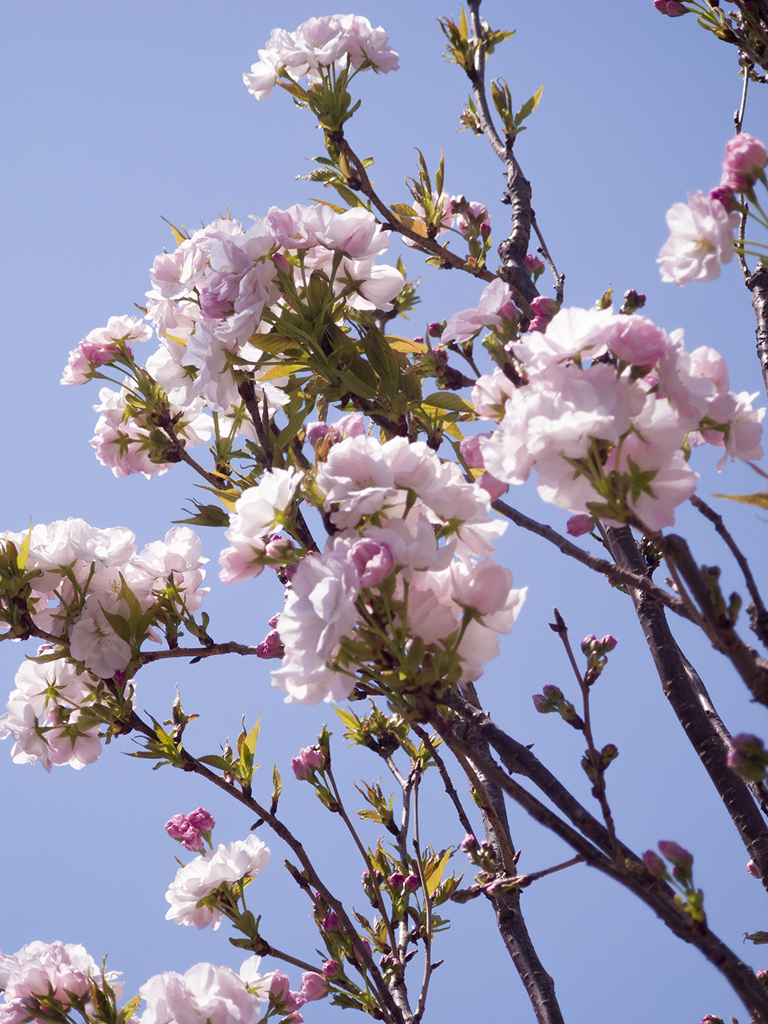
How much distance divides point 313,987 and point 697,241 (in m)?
1.53

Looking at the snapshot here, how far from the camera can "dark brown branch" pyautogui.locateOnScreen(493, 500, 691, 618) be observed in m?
0.84

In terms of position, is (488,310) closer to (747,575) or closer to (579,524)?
(579,524)

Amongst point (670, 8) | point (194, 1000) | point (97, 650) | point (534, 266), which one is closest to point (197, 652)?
point (97, 650)

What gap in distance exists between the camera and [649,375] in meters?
0.77

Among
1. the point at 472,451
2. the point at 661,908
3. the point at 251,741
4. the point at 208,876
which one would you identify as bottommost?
the point at 661,908

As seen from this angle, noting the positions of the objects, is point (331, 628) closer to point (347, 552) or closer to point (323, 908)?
point (347, 552)

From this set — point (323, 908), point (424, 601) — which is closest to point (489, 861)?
point (424, 601)

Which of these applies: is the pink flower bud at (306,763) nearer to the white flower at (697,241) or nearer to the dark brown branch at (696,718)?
the dark brown branch at (696,718)

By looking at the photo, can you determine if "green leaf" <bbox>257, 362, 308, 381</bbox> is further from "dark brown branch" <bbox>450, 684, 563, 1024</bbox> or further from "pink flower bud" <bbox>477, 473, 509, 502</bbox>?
"dark brown branch" <bbox>450, 684, 563, 1024</bbox>

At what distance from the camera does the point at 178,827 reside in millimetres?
→ 1728

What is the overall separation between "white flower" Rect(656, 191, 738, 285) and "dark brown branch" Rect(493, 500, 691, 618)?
37 cm

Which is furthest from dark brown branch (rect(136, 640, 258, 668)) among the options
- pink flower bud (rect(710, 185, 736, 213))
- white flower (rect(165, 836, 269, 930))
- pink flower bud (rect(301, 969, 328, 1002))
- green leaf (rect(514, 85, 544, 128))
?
green leaf (rect(514, 85, 544, 128))

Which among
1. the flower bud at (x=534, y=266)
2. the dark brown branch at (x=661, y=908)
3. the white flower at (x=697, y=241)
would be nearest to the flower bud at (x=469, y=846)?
the dark brown branch at (x=661, y=908)

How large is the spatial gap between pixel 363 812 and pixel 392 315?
52.6 inches
